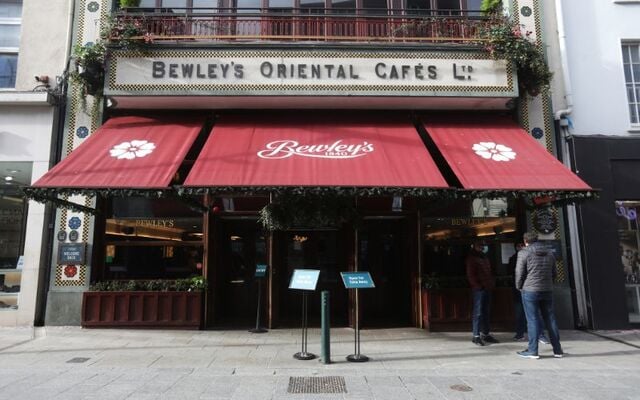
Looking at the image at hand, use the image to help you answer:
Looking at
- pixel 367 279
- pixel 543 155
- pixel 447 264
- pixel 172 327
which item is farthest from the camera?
pixel 447 264

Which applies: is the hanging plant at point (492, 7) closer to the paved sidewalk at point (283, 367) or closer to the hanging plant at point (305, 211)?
the hanging plant at point (305, 211)

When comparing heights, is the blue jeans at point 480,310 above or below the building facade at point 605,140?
below

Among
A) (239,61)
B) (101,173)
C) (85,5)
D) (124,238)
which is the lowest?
(124,238)

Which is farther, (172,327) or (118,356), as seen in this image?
(172,327)

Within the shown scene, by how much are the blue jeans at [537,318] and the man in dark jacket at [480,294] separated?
3.17 feet

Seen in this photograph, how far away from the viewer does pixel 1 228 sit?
33.6ft

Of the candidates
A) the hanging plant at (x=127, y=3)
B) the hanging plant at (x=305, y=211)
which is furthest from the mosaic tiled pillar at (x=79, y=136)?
the hanging plant at (x=305, y=211)

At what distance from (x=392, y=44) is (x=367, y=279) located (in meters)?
5.09

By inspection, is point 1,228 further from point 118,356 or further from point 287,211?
point 287,211

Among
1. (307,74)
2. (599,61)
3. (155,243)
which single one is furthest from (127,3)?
(599,61)

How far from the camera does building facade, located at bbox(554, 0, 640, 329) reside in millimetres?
9797

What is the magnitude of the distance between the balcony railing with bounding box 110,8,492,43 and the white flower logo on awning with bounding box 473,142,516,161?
233 cm

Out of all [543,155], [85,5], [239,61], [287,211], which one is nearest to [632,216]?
[543,155]

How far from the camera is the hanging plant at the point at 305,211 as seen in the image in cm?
805
